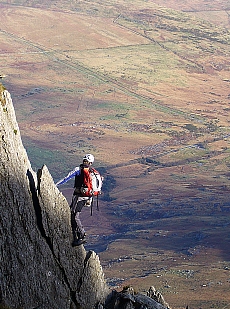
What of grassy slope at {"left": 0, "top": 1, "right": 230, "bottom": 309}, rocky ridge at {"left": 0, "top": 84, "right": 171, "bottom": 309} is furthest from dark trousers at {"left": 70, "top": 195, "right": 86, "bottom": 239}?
grassy slope at {"left": 0, "top": 1, "right": 230, "bottom": 309}

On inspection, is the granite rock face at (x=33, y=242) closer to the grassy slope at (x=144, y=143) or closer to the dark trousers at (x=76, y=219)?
the dark trousers at (x=76, y=219)

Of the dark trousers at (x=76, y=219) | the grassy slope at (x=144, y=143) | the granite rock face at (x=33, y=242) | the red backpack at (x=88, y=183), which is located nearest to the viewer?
the granite rock face at (x=33, y=242)

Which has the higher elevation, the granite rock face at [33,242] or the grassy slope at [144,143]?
the granite rock face at [33,242]

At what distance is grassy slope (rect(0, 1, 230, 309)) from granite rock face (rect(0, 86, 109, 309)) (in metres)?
31.6

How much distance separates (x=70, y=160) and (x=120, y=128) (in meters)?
26.9

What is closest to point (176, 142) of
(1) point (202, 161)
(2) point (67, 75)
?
(1) point (202, 161)

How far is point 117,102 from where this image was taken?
161 meters

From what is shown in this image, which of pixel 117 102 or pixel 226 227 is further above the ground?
pixel 226 227

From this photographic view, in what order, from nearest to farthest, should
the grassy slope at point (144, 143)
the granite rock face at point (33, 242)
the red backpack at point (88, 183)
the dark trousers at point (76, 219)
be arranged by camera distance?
the granite rock face at point (33, 242)
the dark trousers at point (76, 219)
the red backpack at point (88, 183)
the grassy slope at point (144, 143)

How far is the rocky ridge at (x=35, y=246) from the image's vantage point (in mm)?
13922

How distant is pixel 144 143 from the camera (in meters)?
134

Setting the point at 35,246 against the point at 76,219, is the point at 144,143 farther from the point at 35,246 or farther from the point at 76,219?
the point at 35,246

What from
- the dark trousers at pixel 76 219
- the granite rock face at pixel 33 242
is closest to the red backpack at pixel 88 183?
the dark trousers at pixel 76 219

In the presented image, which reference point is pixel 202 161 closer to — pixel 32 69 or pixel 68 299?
pixel 32 69
